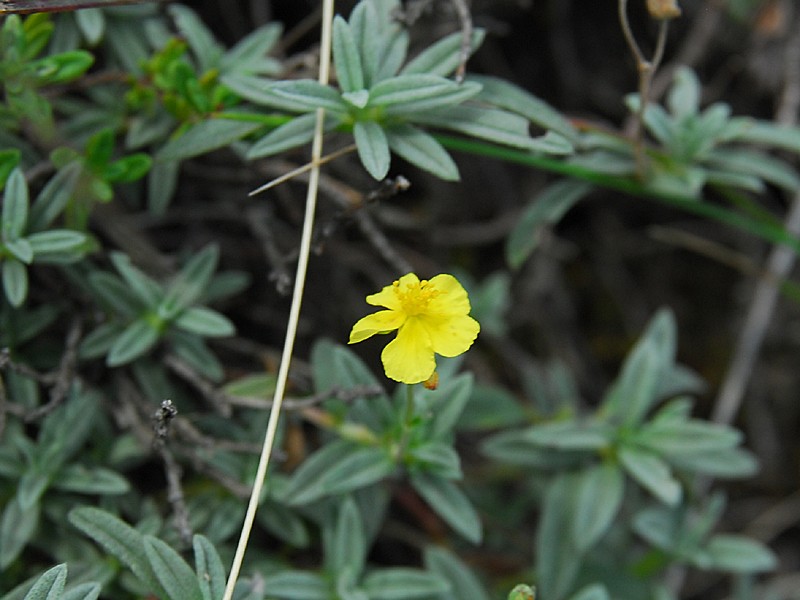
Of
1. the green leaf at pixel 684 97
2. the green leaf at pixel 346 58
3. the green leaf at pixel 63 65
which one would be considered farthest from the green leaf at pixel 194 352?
the green leaf at pixel 684 97

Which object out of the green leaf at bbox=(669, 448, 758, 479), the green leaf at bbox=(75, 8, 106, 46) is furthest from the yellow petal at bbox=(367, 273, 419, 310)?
the green leaf at bbox=(669, 448, 758, 479)

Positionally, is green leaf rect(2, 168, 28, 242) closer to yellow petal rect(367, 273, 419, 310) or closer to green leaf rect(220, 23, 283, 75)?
green leaf rect(220, 23, 283, 75)

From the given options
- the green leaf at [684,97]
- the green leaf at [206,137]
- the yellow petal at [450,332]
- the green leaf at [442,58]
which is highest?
the green leaf at [206,137]

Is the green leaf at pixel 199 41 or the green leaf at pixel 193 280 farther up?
the green leaf at pixel 199 41

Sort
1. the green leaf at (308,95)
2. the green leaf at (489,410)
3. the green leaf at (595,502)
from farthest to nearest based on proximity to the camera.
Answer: the green leaf at (489,410) → the green leaf at (595,502) → the green leaf at (308,95)

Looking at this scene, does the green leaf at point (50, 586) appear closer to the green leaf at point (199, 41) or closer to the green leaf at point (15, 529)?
the green leaf at point (15, 529)

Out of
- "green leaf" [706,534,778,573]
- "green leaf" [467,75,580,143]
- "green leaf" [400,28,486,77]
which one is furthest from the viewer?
"green leaf" [706,534,778,573]

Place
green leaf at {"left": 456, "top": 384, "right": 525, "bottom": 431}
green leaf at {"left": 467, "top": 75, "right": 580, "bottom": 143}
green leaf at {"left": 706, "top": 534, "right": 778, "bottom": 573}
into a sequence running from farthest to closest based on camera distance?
green leaf at {"left": 456, "top": 384, "right": 525, "bottom": 431} → green leaf at {"left": 706, "top": 534, "right": 778, "bottom": 573} → green leaf at {"left": 467, "top": 75, "right": 580, "bottom": 143}
